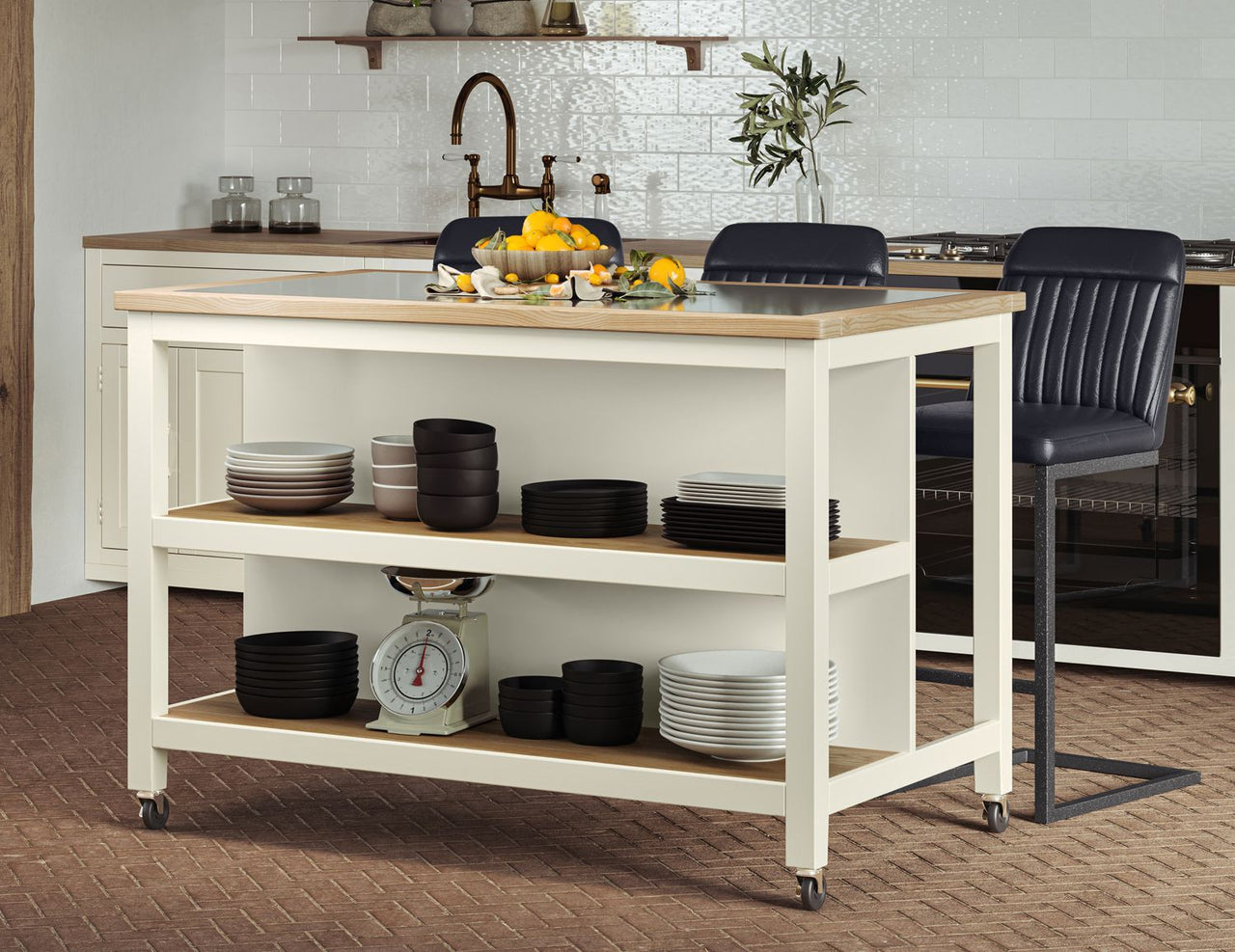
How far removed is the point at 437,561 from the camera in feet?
12.3

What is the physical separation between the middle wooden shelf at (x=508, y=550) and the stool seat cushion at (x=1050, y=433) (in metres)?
0.36

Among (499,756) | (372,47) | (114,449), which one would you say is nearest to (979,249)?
(499,756)

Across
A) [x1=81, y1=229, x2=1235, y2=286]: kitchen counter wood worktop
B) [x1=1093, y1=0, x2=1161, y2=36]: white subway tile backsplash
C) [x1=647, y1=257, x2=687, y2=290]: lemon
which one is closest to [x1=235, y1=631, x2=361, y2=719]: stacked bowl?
[x1=647, y1=257, x2=687, y2=290]: lemon

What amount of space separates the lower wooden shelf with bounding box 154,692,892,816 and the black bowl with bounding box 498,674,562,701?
0.09 m

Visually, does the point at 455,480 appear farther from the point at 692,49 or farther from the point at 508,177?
the point at 692,49

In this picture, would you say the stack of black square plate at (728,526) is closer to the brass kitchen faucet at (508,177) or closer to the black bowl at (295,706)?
the black bowl at (295,706)

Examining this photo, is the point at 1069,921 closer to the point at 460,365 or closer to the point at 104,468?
the point at 460,365

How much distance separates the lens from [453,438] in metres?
3.81

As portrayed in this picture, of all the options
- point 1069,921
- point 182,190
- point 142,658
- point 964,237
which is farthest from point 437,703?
point 182,190

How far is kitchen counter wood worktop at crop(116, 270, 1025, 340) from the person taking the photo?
3.37 metres

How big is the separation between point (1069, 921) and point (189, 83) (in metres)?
4.66

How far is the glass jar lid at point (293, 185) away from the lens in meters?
6.67

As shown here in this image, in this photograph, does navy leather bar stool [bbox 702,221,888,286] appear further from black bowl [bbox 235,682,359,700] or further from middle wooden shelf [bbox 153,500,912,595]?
black bowl [bbox 235,682,359,700]

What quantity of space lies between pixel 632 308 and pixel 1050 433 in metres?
0.90
